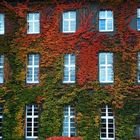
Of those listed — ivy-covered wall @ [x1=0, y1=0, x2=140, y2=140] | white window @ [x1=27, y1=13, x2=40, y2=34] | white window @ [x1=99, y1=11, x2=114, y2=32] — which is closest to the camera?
ivy-covered wall @ [x1=0, y1=0, x2=140, y2=140]

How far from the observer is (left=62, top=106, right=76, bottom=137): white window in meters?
29.0

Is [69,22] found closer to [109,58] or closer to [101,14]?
[101,14]

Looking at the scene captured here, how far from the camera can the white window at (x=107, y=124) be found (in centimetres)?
2864

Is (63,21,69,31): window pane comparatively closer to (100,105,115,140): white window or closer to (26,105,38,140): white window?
(26,105,38,140): white window

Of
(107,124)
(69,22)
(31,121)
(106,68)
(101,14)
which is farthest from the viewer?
(69,22)

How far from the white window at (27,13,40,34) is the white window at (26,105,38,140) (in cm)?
516

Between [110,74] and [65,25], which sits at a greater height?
[65,25]

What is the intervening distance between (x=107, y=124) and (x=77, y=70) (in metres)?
4.03

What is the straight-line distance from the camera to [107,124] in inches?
1129

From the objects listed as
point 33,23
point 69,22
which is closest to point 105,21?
point 69,22

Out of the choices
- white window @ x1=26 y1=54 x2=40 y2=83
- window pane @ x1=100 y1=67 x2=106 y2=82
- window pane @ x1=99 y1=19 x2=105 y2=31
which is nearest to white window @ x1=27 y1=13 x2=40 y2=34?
white window @ x1=26 y1=54 x2=40 y2=83

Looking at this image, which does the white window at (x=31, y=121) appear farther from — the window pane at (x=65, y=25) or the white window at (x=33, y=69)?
the window pane at (x=65, y=25)

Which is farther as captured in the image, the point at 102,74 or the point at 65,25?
the point at 65,25

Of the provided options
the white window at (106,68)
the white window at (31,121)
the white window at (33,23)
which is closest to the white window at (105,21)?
the white window at (106,68)
